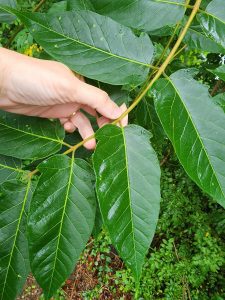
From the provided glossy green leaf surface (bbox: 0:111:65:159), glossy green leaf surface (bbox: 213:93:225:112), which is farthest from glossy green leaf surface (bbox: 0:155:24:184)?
glossy green leaf surface (bbox: 213:93:225:112)

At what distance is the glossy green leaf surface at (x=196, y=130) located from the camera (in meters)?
0.81

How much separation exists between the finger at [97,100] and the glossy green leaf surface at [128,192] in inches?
5.0

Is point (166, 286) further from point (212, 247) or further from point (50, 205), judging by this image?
point (50, 205)

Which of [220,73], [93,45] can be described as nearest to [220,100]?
[220,73]

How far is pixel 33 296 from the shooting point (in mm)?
3443

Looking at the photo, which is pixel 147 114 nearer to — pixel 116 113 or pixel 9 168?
pixel 116 113

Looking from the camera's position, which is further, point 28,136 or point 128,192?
point 28,136

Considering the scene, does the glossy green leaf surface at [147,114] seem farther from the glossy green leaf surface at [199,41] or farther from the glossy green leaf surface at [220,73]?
the glossy green leaf surface at [220,73]

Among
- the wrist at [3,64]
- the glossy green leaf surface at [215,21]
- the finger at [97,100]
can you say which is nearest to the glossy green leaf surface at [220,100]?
the glossy green leaf surface at [215,21]

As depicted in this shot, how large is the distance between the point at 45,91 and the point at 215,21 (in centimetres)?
50

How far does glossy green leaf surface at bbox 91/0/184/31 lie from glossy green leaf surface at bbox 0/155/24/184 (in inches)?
19.1

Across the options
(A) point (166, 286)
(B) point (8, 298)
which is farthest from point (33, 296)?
(B) point (8, 298)

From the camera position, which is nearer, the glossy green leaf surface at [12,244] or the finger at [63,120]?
the glossy green leaf surface at [12,244]

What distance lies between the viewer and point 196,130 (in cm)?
84
